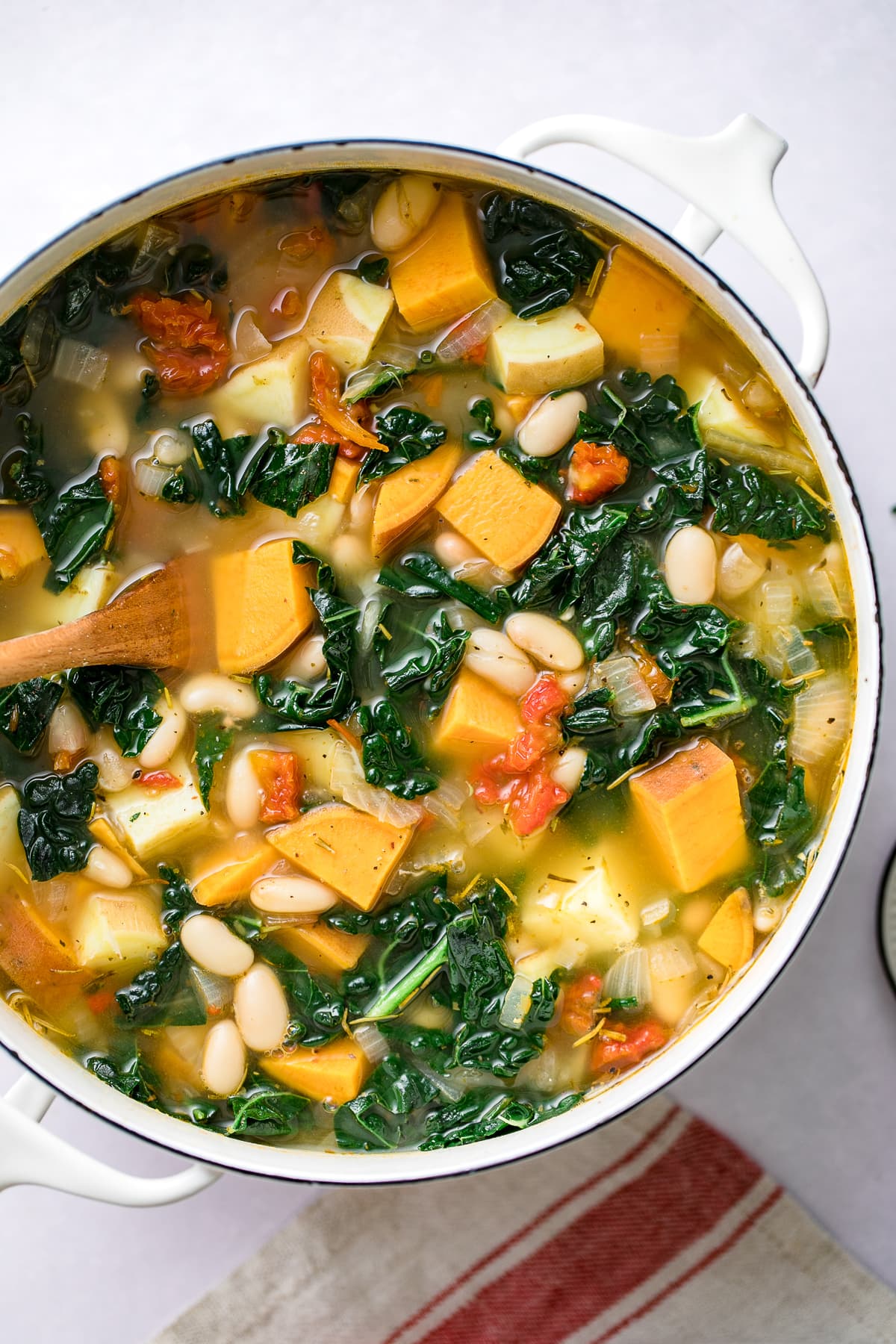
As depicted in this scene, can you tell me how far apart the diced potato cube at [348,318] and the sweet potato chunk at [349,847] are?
99 cm

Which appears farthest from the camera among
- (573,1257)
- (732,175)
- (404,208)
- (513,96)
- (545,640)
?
(573,1257)

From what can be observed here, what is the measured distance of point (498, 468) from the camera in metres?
2.39

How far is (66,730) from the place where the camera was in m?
2.44

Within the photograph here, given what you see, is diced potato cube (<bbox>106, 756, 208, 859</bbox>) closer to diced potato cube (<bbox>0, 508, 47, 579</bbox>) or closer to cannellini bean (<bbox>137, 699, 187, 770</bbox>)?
cannellini bean (<bbox>137, 699, 187, 770</bbox>)

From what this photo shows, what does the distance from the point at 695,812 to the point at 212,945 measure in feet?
3.62

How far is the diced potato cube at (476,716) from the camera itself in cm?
243

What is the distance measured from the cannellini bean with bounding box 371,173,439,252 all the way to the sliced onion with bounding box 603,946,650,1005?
5.15 ft

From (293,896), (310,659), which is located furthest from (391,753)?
(293,896)

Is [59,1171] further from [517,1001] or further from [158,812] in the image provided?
[517,1001]

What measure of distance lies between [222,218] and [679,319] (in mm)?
980

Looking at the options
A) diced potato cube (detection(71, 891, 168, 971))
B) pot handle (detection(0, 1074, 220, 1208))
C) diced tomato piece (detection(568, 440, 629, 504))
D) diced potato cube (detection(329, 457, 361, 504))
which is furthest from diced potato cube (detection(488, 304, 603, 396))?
pot handle (detection(0, 1074, 220, 1208))

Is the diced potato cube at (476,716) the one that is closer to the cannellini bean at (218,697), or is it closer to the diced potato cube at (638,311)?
the cannellini bean at (218,697)

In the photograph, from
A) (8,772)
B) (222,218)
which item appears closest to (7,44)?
(222,218)

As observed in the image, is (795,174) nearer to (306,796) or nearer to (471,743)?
(471,743)
